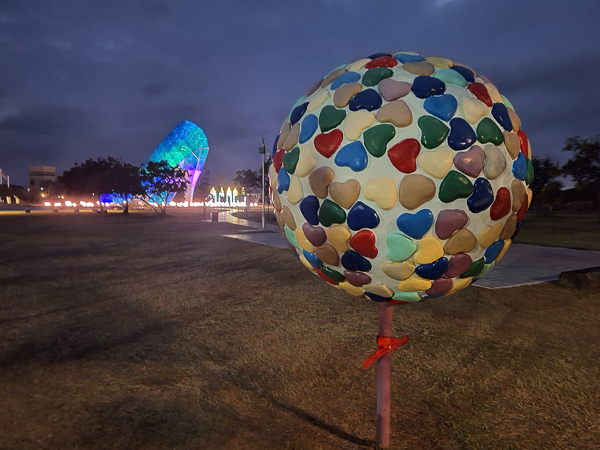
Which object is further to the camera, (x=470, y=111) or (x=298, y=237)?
(x=298, y=237)

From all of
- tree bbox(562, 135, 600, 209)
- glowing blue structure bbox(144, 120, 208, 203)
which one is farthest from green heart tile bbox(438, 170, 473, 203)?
glowing blue structure bbox(144, 120, 208, 203)

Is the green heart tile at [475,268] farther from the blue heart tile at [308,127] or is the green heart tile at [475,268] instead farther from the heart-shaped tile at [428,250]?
the blue heart tile at [308,127]

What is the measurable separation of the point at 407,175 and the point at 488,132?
529 mm

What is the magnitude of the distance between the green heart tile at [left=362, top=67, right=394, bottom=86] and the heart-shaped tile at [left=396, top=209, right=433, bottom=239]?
0.79m

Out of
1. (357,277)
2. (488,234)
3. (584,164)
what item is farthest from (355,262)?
(584,164)

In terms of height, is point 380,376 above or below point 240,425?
above

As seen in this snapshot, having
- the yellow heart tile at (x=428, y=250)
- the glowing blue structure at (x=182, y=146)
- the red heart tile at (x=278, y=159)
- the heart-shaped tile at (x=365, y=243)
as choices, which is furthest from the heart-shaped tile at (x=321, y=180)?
the glowing blue structure at (x=182, y=146)

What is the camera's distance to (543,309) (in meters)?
6.44

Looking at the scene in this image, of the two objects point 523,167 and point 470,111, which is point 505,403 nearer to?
point 523,167

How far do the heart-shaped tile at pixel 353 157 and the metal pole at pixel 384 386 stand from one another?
1.16m

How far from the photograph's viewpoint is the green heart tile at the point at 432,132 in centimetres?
202

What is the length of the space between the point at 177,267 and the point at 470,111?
945 cm

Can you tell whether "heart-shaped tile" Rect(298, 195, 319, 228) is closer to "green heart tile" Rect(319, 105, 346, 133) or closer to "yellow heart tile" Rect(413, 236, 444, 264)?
"green heart tile" Rect(319, 105, 346, 133)

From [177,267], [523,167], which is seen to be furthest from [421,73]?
[177,267]
